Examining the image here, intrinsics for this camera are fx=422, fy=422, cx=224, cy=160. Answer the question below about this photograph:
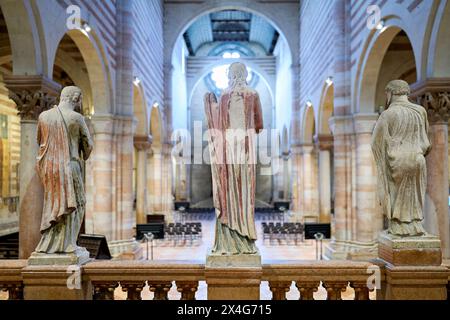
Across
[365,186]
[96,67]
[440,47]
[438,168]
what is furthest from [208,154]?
[440,47]

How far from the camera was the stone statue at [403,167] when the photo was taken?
4152 millimetres

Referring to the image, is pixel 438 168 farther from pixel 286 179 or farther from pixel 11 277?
pixel 286 179

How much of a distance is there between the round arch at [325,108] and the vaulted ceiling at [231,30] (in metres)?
15.8

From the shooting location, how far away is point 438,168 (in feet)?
25.4

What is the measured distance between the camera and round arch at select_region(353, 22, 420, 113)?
10.2 m

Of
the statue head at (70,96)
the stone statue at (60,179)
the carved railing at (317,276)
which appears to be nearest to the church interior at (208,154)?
the carved railing at (317,276)

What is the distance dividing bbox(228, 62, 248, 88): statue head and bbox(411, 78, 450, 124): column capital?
4758 mm

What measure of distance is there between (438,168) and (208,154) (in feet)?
27.7

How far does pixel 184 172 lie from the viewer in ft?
112

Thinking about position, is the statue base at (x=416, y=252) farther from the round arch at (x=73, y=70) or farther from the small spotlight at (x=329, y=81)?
the round arch at (x=73, y=70)

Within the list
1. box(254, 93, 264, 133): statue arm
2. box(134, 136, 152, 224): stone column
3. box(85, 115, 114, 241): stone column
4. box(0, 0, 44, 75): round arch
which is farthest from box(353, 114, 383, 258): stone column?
box(134, 136, 152, 224): stone column

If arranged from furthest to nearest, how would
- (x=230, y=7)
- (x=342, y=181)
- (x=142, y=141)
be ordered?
(x=230, y=7)
(x=142, y=141)
(x=342, y=181)

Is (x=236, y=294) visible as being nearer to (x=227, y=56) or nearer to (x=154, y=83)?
(x=154, y=83)

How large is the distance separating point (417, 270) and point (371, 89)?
7.92 meters
